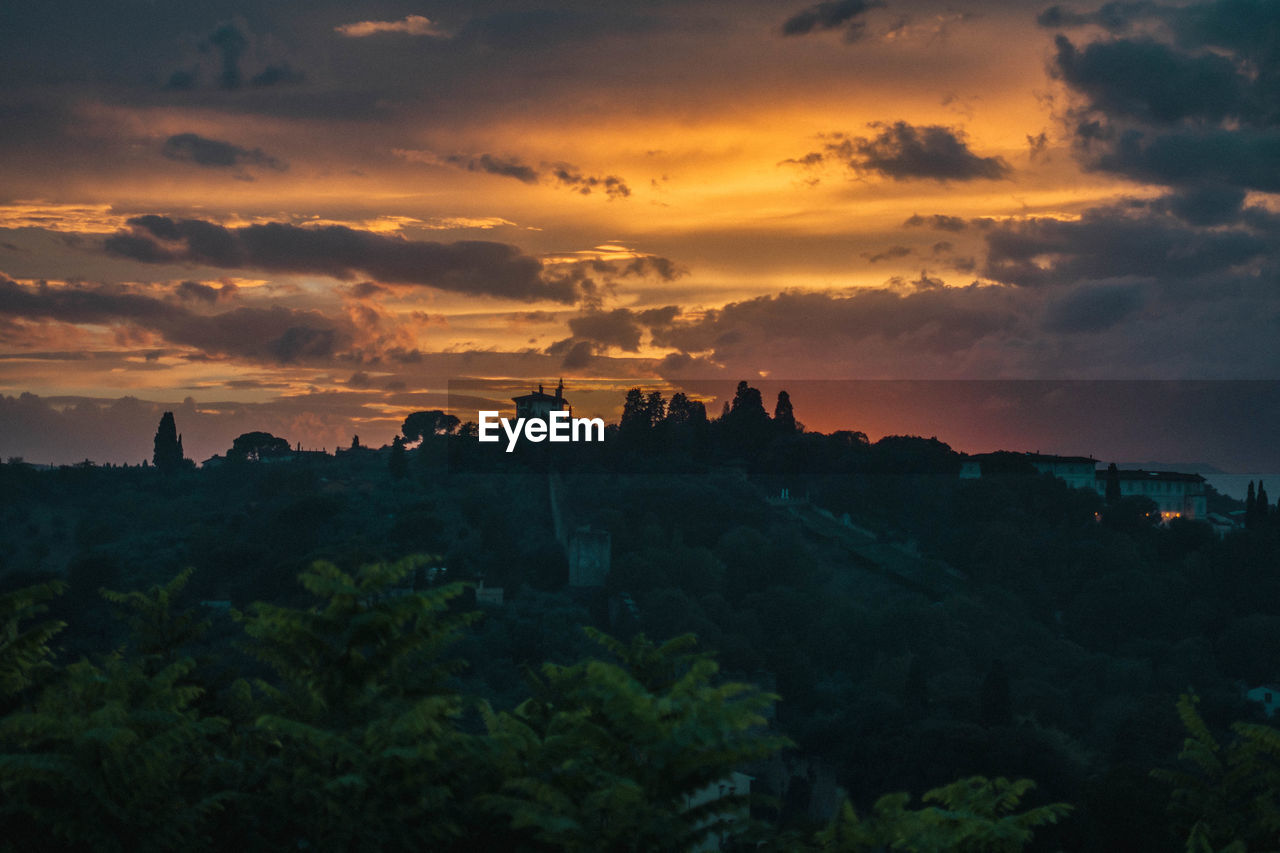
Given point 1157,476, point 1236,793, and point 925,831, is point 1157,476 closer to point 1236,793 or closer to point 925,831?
point 1236,793

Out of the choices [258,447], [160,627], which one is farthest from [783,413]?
[160,627]

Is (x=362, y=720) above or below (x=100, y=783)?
above

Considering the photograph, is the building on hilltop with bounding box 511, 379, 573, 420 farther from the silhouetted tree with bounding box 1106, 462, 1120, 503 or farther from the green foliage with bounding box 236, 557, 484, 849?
the green foliage with bounding box 236, 557, 484, 849

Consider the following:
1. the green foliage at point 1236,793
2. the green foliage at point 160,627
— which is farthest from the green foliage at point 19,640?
the green foliage at point 1236,793

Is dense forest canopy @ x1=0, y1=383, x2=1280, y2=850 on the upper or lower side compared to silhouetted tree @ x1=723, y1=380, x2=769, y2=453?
lower

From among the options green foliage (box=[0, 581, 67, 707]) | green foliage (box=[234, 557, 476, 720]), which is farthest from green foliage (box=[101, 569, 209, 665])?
green foliage (box=[234, 557, 476, 720])

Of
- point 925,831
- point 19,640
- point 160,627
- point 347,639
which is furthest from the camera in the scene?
point 160,627

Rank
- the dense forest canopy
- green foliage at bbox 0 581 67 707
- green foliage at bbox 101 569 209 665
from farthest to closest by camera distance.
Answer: green foliage at bbox 101 569 209 665 < green foliage at bbox 0 581 67 707 < the dense forest canopy
